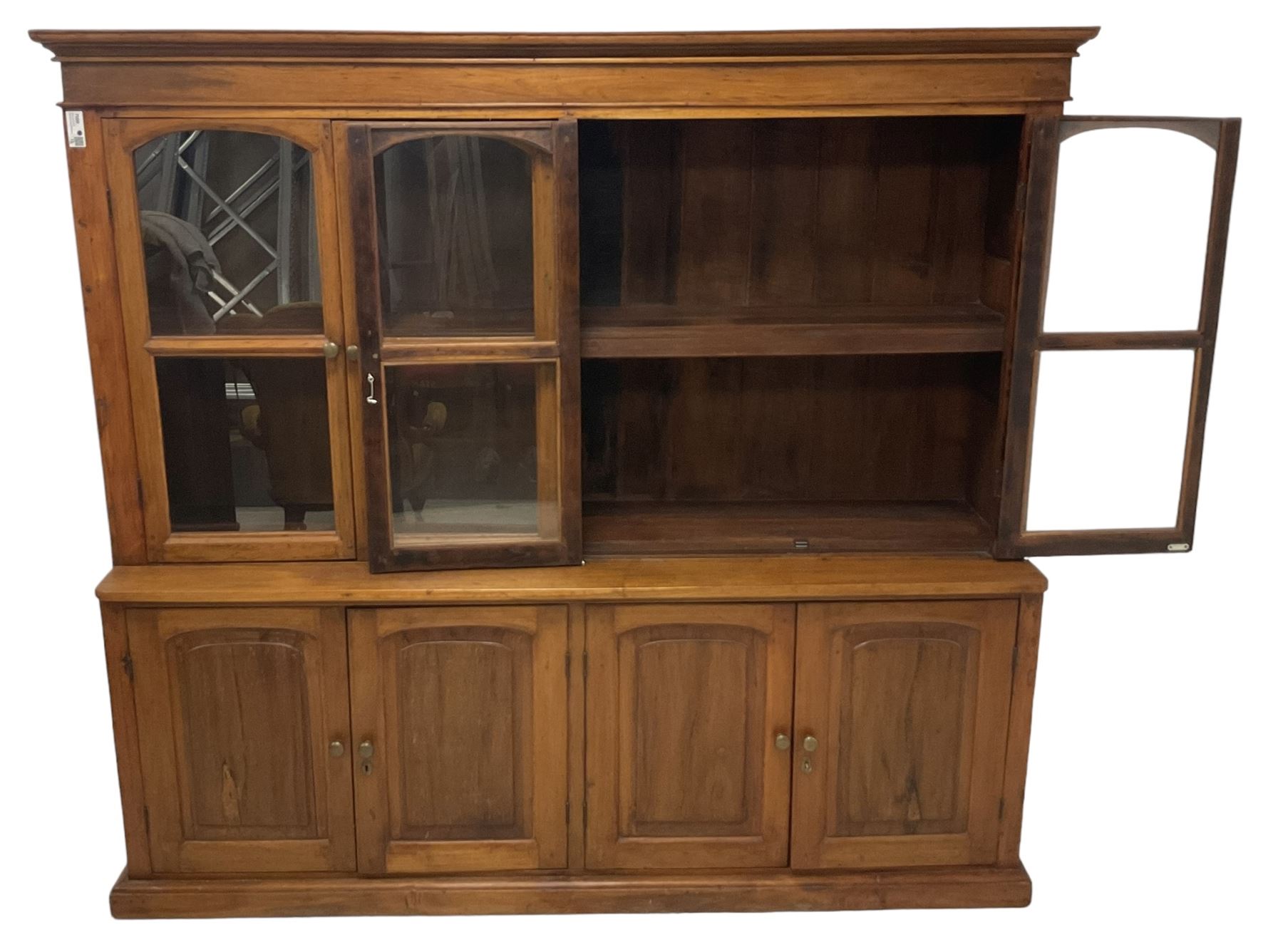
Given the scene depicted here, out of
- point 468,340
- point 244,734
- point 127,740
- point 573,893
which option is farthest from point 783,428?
point 127,740

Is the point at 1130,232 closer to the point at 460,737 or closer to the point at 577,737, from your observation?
the point at 577,737

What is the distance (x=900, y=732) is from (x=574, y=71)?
1703 millimetres

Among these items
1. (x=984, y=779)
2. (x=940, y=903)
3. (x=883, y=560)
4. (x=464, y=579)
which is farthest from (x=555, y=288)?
(x=940, y=903)

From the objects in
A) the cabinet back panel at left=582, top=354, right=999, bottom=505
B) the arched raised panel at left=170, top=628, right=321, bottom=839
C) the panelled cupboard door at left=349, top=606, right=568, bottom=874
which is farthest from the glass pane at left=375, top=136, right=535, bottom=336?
the arched raised panel at left=170, top=628, right=321, bottom=839

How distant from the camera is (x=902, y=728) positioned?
120 inches

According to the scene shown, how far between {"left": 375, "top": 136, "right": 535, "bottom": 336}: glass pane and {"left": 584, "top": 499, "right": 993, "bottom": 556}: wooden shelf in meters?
0.62

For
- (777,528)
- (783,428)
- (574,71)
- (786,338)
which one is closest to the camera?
(574,71)

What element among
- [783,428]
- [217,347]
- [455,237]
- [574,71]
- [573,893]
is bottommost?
[573,893]

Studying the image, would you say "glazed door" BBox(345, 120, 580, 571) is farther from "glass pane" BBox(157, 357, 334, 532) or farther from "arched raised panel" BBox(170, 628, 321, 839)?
"arched raised panel" BBox(170, 628, 321, 839)

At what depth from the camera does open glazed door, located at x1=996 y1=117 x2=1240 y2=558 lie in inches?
111

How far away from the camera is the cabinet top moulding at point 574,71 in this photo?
269 cm

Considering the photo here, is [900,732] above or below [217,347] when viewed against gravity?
below

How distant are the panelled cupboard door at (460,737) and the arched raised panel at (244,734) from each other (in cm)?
14

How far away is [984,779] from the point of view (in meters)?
3.08
